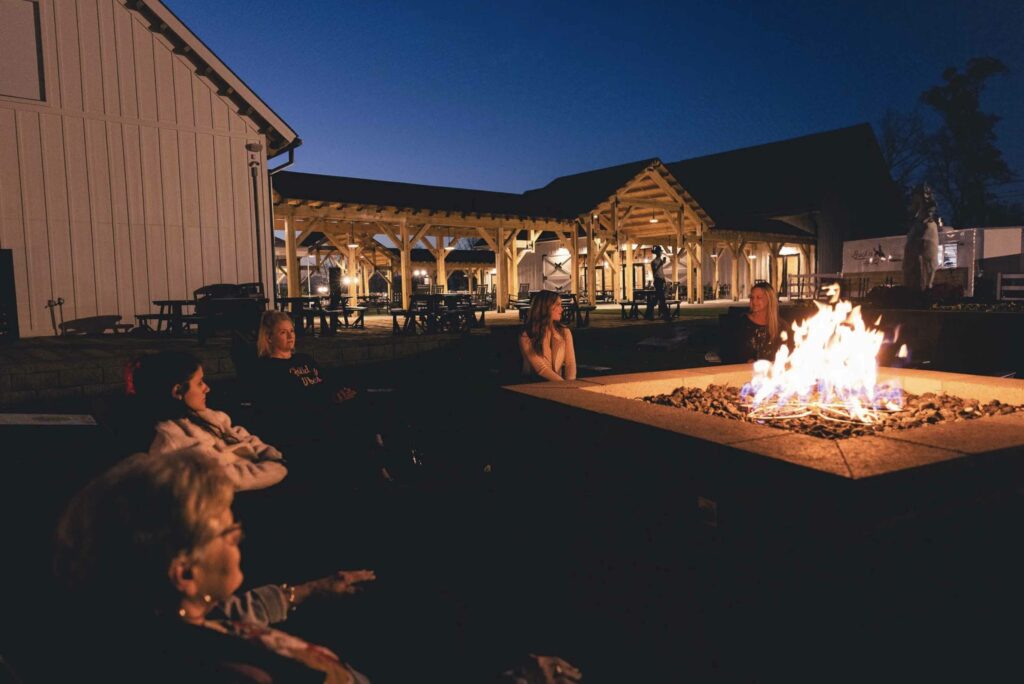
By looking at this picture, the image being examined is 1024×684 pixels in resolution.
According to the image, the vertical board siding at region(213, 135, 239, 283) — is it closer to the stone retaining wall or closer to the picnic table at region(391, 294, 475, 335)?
the stone retaining wall

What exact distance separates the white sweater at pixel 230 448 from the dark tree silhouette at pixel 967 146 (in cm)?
5329

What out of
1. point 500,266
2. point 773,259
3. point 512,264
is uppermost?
point 773,259

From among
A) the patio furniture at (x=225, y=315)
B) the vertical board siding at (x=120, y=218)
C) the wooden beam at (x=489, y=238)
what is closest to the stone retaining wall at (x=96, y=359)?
the patio furniture at (x=225, y=315)

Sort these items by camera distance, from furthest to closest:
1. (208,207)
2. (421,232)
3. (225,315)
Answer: (421,232) → (208,207) → (225,315)

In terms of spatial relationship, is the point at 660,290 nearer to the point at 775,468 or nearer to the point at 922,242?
the point at 922,242

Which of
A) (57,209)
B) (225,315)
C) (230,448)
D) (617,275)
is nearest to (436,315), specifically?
(225,315)

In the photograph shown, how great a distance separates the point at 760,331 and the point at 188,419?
485 centimetres

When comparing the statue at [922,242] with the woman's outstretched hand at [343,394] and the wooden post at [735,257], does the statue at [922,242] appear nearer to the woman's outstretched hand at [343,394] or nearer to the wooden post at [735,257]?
the woman's outstretched hand at [343,394]

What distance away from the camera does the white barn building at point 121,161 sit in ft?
39.8

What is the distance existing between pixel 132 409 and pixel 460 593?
5.50 feet

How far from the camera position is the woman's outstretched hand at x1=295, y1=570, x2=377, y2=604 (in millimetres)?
1957

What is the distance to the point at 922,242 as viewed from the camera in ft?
35.3

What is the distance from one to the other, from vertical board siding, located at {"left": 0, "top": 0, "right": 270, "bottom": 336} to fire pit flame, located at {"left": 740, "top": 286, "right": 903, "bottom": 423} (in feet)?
40.9

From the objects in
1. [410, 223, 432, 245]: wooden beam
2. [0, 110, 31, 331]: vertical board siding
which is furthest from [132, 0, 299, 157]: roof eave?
[410, 223, 432, 245]: wooden beam
